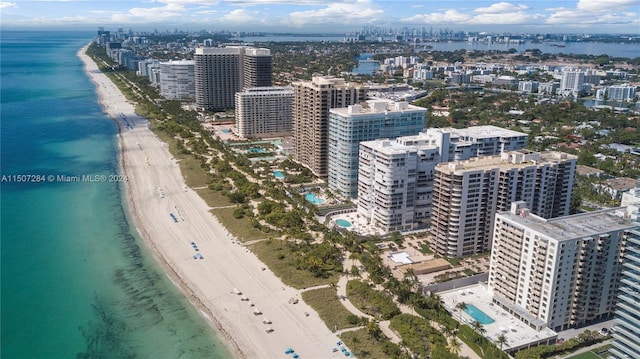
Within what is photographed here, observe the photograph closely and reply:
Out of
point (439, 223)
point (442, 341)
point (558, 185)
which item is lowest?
point (442, 341)

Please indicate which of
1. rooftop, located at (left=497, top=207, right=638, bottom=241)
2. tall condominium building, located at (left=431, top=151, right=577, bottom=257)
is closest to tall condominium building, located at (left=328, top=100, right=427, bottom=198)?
tall condominium building, located at (left=431, top=151, right=577, bottom=257)

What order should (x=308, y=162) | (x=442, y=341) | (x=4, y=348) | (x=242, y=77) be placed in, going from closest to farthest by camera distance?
(x=442, y=341) < (x=4, y=348) < (x=308, y=162) < (x=242, y=77)

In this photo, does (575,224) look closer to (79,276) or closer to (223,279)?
(223,279)

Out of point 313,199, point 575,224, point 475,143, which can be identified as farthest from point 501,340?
point 313,199

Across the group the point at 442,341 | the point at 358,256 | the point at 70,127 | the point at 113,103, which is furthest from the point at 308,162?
the point at 113,103

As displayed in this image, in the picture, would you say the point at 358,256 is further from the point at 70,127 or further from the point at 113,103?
the point at 113,103

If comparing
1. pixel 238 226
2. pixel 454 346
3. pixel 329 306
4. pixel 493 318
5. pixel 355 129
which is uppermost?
pixel 355 129

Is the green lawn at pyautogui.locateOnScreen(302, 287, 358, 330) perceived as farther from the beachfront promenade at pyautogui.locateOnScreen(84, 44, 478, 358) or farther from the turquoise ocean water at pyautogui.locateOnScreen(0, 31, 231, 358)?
the turquoise ocean water at pyautogui.locateOnScreen(0, 31, 231, 358)

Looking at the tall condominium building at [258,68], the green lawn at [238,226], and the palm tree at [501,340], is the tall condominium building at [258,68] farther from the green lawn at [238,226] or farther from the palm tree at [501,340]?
the palm tree at [501,340]
